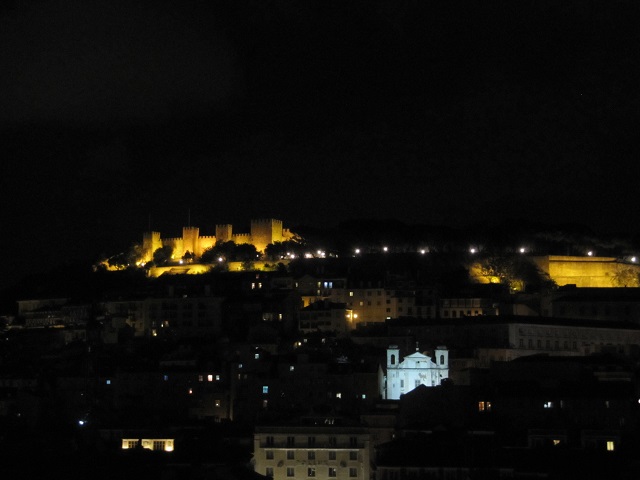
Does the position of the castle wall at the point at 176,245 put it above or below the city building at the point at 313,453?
above

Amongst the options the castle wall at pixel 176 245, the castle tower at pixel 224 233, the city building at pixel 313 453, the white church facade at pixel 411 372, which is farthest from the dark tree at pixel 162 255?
the city building at pixel 313 453

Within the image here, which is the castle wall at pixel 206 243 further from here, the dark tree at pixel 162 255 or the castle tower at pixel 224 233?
the dark tree at pixel 162 255

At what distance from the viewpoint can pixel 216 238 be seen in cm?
10294

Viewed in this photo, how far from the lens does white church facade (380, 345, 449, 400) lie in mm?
64438

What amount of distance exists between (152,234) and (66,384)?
36.1 metres

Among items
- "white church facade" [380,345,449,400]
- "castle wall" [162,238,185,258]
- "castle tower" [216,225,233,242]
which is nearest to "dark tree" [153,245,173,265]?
"castle wall" [162,238,185,258]

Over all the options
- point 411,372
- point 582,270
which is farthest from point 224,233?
point 411,372

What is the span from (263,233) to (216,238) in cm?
348

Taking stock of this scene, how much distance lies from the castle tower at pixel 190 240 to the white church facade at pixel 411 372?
38.5 m

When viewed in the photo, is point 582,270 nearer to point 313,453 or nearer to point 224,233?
point 224,233

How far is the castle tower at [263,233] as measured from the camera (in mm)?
101875

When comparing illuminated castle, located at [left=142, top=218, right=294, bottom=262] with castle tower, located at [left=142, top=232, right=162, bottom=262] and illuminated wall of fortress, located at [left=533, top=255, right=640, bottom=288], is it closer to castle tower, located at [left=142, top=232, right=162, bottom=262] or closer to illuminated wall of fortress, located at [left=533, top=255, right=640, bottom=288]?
castle tower, located at [left=142, top=232, right=162, bottom=262]

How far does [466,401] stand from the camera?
58281 millimetres

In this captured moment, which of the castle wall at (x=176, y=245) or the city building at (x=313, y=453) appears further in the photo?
the castle wall at (x=176, y=245)
